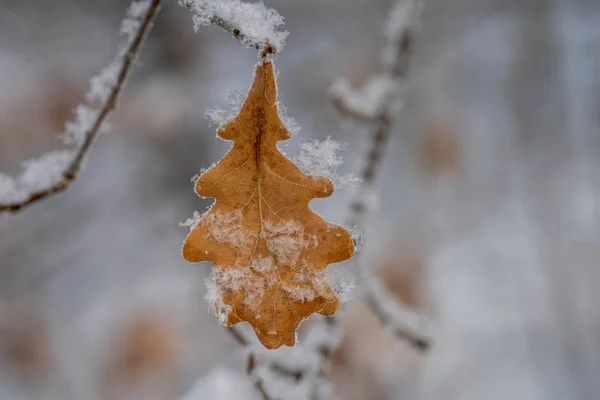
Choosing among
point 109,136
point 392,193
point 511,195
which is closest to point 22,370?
point 109,136

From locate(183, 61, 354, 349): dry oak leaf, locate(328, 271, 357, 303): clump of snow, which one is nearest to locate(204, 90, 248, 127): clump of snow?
locate(183, 61, 354, 349): dry oak leaf

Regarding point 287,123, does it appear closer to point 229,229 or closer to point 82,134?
point 229,229

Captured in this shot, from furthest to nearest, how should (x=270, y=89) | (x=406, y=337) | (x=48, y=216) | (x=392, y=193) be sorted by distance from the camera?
1. (x=392, y=193)
2. (x=48, y=216)
3. (x=406, y=337)
4. (x=270, y=89)

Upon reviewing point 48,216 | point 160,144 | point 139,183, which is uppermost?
point 160,144

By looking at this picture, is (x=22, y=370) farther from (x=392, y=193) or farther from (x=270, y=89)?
(x=270, y=89)

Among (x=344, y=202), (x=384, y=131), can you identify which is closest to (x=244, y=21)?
(x=384, y=131)
